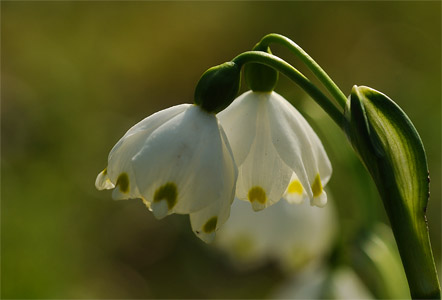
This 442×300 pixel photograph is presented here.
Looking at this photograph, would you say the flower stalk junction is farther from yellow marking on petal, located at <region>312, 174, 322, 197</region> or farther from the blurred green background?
the blurred green background

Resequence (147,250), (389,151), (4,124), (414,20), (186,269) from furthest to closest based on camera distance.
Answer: (414,20)
(4,124)
(147,250)
(186,269)
(389,151)

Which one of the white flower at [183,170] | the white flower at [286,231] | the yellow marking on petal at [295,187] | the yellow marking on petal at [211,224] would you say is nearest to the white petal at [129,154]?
the white flower at [183,170]

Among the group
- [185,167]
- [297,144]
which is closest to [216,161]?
[185,167]

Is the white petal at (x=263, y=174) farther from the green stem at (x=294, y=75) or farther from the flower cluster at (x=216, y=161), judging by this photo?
the green stem at (x=294, y=75)

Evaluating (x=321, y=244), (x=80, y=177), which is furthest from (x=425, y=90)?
(x=321, y=244)

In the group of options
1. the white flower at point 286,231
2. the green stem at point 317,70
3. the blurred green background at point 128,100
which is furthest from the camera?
the blurred green background at point 128,100

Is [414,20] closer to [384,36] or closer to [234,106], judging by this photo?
[384,36]

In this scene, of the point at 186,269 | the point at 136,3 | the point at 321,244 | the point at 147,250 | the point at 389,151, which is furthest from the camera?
the point at 136,3
